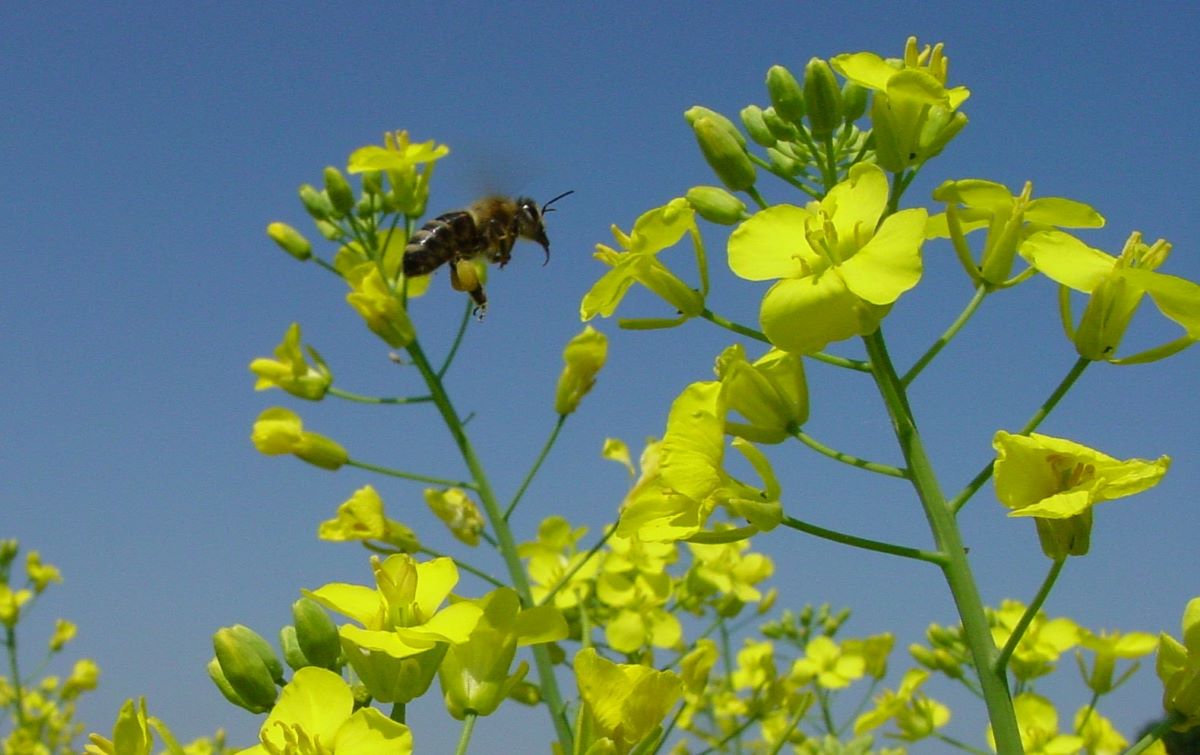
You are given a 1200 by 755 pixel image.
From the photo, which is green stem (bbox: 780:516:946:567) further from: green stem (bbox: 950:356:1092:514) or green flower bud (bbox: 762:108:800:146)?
green flower bud (bbox: 762:108:800:146)

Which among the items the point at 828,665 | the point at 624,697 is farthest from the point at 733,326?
the point at 828,665

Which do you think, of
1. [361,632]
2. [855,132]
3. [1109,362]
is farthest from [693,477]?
[855,132]

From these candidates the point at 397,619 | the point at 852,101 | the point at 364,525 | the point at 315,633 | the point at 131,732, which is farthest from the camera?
the point at 364,525

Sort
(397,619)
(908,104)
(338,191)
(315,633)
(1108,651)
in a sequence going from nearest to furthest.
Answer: (397,619) → (315,633) → (908,104) → (1108,651) → (338,191)

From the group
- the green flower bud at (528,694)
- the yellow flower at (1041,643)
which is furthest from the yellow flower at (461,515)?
the yellow flower at (1041,643)

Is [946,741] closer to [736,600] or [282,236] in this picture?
[736,600]

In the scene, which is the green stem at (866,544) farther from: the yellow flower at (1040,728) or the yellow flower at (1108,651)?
the yellow flower at (1040,728)

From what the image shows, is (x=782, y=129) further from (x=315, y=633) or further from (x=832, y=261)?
(x=315, y=633)
